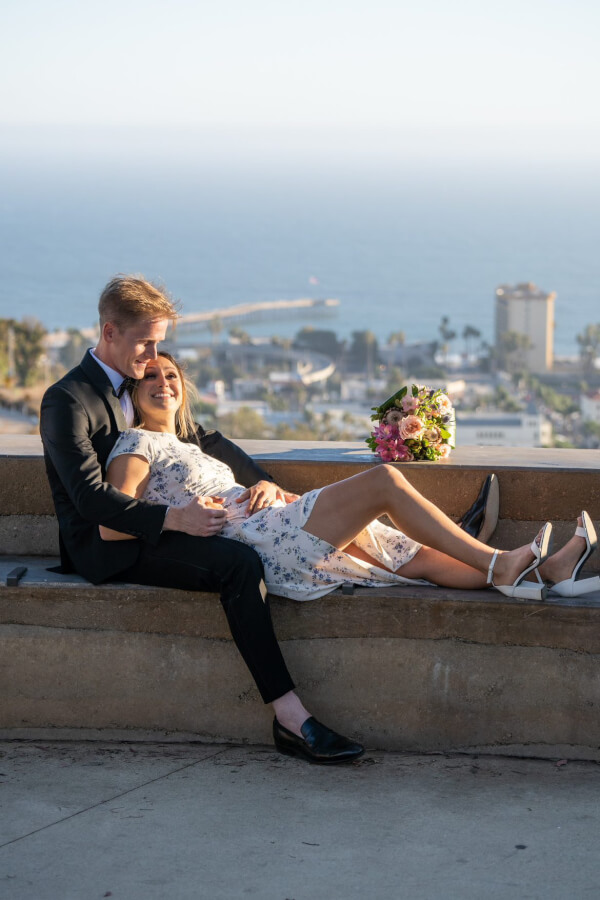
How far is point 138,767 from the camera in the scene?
3.16 meters

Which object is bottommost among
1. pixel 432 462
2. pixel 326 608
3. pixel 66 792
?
pixel 66 792

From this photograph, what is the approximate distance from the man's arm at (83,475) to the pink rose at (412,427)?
1074mm

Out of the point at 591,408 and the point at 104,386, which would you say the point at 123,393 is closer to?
the point at 104,386

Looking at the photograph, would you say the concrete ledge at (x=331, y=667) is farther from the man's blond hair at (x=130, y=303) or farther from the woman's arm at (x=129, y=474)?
the man's blond hair at (x=130, y=303)

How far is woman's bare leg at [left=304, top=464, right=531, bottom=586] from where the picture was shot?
3.29m

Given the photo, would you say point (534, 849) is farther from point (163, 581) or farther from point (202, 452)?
point (202, 452)

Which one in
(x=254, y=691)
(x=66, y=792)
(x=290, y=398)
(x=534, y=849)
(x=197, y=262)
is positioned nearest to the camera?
(x=534, y=849)

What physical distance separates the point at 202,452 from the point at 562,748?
1.48 m

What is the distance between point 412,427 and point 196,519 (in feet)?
3.41

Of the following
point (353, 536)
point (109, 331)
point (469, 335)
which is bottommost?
point (353, 536)

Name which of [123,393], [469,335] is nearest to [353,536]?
[123,393]

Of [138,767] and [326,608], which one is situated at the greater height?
[326,608]

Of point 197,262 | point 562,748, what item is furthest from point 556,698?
point 197,262

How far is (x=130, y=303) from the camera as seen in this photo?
350 centimetres
